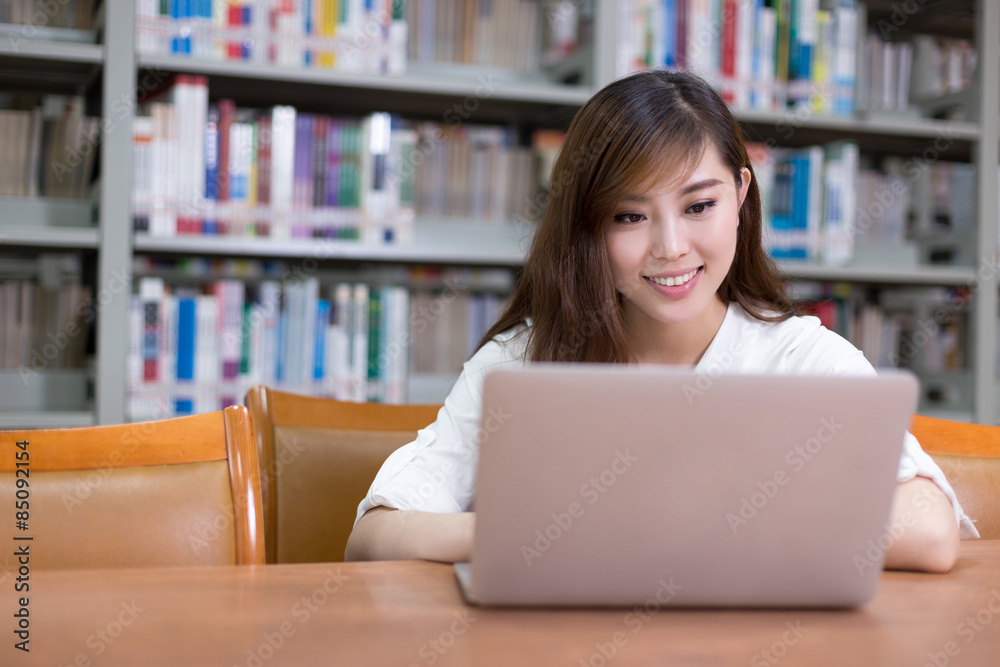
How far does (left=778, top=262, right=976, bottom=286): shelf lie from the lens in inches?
94.8

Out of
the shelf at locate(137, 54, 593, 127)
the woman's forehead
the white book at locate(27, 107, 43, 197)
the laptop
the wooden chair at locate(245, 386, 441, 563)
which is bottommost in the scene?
the wooden chair at locate(245, 386, 441, 563)

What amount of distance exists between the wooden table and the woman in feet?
1.29

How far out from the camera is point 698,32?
7.75ft

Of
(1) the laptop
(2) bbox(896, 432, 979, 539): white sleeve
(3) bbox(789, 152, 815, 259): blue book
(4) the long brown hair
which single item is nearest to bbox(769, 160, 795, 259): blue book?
(3) bbox(789, 152, 815, 259): blue book

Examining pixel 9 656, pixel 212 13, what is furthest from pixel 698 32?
pixel 9 656

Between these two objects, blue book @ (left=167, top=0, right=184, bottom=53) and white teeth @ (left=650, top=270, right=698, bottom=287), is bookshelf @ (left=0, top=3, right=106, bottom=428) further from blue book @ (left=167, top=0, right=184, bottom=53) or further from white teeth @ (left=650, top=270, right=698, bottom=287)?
white teeth @ (left=650, top=270, right=698, bottom=287)

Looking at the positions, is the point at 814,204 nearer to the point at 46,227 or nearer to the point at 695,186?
the point at 695,186

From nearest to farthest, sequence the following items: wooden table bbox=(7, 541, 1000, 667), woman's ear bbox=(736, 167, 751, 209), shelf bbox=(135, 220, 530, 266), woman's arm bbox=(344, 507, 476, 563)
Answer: wooden table bbox=(7, 541, 1000, 667)
woman's arm bbox=(344, 507, 476, 563)
woman's ear bbox=(736, 167, 751, 209)
shelf bbox=(135, 220, 530, 266)

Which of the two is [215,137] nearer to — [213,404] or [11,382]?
[213,404]

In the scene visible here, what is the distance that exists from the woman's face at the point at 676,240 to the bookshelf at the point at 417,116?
0.96 meters

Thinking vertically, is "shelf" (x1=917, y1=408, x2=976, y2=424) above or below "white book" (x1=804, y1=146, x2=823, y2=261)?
below

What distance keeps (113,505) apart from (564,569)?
0.55m

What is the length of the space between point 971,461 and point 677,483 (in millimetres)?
848

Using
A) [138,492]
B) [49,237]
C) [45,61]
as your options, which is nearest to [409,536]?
[138,492]
